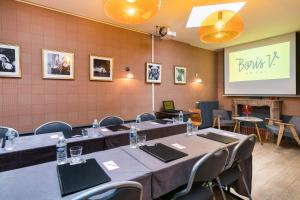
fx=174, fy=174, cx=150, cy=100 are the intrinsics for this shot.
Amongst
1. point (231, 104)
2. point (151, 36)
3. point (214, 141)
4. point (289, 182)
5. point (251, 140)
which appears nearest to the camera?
point (251, 140)

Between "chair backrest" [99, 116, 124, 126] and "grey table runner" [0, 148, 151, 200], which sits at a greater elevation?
"chair backrest" [99, 116, 124, 126]

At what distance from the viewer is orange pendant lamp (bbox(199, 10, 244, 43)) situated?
2262mm

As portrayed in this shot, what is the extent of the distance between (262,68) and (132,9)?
15.4 feet

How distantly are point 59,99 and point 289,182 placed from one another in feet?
13.2

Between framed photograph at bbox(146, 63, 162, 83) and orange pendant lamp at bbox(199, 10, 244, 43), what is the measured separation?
2.05 meters

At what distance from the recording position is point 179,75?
525 cm

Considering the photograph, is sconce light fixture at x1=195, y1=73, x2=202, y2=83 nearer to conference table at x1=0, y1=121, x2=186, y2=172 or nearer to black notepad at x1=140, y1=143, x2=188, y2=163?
conference table at x1=0, y1=121, x2=186, y2=172

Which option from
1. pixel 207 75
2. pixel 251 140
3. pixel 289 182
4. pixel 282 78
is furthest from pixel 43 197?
pixel 207 75

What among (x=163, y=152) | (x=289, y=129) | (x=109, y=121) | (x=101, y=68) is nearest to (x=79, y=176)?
(x=163, y=152)

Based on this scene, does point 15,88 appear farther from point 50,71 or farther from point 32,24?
point 32,24

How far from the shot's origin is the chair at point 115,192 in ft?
2.82

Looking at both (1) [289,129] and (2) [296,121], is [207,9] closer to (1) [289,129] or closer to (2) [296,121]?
(1) [289,129]

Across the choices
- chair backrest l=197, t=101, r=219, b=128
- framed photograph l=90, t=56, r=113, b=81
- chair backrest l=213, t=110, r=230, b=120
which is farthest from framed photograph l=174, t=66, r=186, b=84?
framed photograph l=90, t=56, r=113, b=81

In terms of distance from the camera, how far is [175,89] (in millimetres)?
5191
